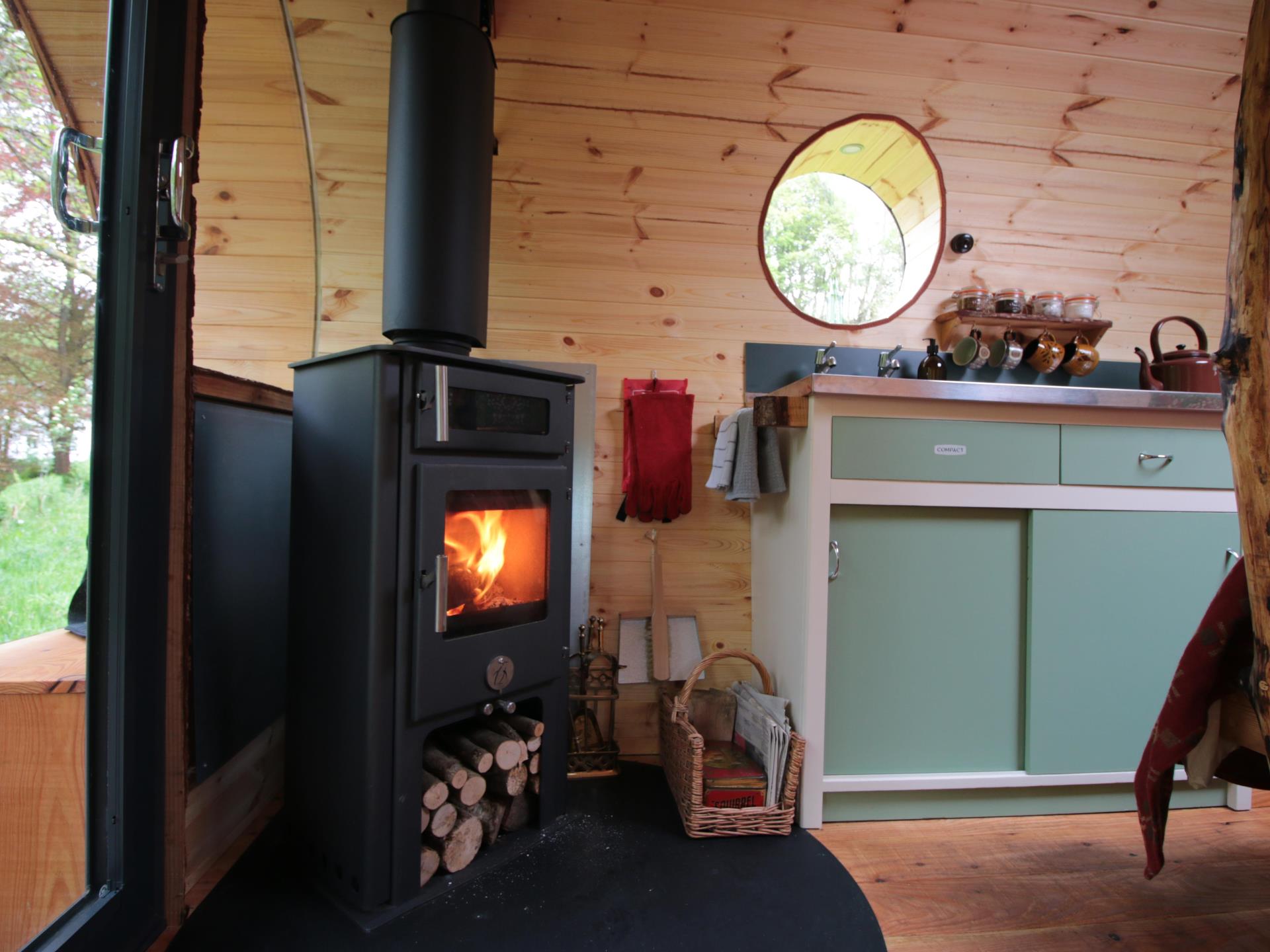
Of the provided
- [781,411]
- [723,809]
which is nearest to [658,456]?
[781,411]

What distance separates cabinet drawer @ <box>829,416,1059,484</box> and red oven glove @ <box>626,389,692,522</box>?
0.53 m

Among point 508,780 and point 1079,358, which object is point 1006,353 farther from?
point 508,780

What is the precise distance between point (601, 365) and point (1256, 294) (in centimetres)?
152

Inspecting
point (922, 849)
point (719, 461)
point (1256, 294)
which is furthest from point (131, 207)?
point (922, 849)

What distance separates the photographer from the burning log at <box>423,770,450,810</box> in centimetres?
137

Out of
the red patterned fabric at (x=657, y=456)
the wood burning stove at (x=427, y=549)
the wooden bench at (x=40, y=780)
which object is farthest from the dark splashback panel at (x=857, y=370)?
the wooden bench at (x=40, y=780)

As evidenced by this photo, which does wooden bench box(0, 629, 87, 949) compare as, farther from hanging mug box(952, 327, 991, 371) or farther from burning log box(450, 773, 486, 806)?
hanging mug box(952, 327, 991, 371)

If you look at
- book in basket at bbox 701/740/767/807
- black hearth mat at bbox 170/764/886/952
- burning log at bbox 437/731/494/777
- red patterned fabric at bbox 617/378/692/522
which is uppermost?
red patterned fabric at bbox 617/378/692/522

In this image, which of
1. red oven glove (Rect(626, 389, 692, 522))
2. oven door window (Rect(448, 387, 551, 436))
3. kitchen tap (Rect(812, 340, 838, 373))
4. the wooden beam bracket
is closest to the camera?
oven door window (Rect(448, 387, 551, 436))

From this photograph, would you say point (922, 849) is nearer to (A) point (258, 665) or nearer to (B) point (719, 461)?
(B) point (719, 461)

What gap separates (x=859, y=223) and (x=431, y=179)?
1660 millimetres

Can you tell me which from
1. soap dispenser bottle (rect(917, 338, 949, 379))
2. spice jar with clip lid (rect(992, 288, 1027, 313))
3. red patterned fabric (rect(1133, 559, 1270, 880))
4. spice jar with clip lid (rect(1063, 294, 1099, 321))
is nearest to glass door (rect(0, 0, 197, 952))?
red patterned fabric (rect(1133, 559, 1270, 880))

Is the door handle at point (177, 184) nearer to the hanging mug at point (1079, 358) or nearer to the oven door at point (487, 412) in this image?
the oven door at point (487, 412)

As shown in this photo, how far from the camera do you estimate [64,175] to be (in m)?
0.97
